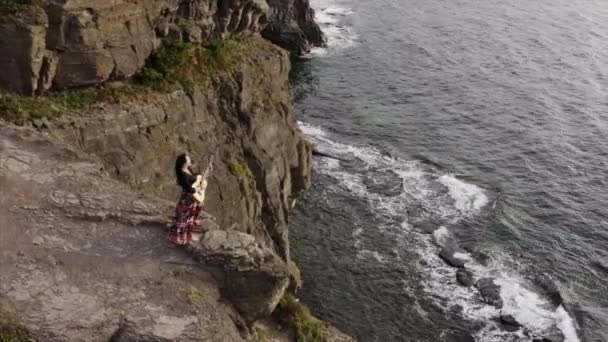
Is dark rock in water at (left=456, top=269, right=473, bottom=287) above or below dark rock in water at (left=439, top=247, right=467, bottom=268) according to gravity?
below

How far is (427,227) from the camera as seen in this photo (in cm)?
5028

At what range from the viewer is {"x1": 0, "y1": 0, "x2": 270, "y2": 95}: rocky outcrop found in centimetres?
2566

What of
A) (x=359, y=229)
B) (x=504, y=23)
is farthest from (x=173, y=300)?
(x=504, y=23)

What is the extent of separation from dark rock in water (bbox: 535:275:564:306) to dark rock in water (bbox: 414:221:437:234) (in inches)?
321

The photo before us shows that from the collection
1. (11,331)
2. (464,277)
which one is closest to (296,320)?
(11,331)

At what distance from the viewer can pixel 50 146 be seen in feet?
71.2

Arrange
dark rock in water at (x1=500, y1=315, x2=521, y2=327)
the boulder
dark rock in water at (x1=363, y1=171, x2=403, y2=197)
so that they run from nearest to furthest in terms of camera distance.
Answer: the boulder
dark rock in water at (x1=500, y1=315, x2=521, y2=327)
dark rock in water at (x1=363, y1=171, x2=403, y2=197)

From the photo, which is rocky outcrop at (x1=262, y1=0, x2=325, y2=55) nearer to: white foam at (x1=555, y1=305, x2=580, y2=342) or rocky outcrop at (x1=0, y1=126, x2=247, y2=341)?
white foam at (x1=555, y1=305, x2=580, y2=342)

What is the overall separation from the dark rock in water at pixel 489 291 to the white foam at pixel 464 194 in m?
9.26

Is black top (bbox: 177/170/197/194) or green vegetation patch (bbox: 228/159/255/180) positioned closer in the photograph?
black top (bbox: 177/170/197/194)

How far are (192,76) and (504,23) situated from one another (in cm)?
7338

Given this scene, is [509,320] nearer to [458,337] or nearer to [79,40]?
[458,337]

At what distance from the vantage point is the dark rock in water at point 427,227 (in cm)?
4989

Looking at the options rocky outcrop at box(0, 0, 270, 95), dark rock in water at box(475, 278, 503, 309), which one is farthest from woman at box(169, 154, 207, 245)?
dark rock in water at box(475, 278, 503, 309)
